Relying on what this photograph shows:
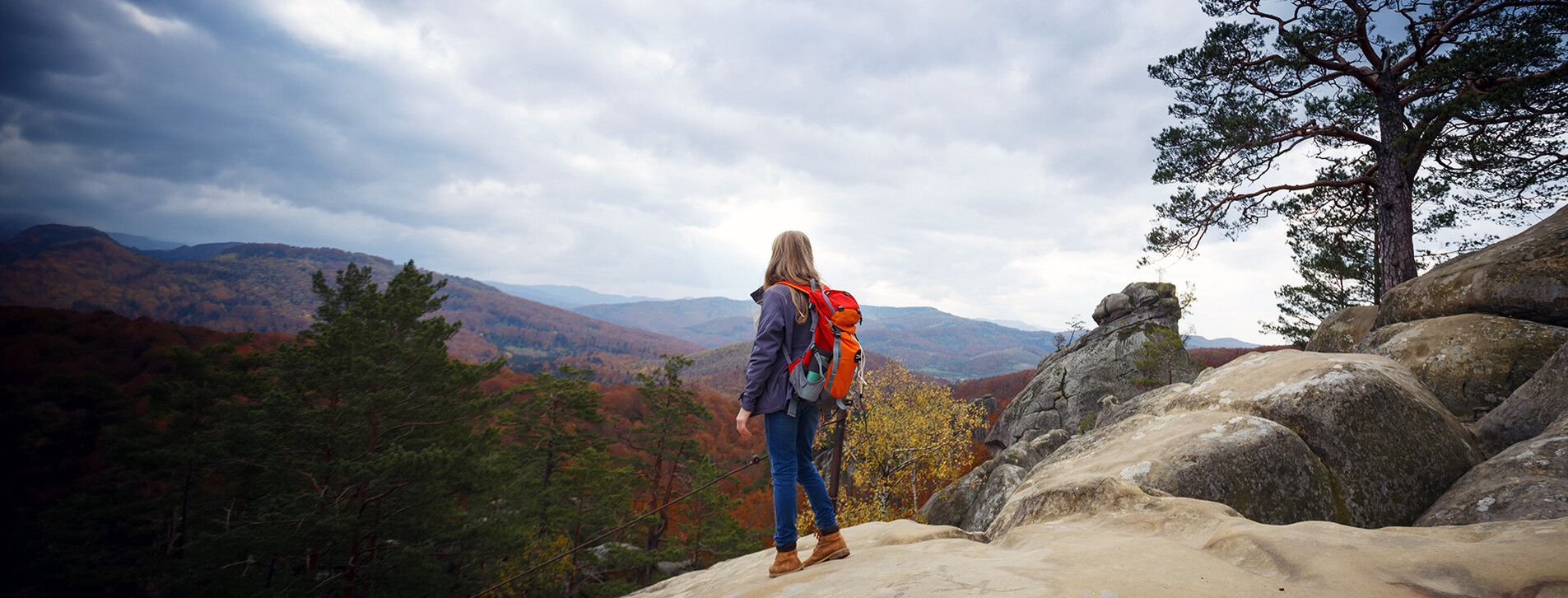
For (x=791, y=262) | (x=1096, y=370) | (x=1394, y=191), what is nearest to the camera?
(x=791, y=262)

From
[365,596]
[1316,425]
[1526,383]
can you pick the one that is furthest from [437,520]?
[1526,383]

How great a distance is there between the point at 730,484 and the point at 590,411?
2568 centimetres

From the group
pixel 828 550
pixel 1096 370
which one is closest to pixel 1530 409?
pixel 828 550

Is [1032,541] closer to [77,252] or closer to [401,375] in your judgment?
[401,375]

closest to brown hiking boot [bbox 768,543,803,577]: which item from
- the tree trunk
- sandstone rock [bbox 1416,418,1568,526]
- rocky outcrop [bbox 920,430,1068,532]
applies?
sandstone rock [bbox 1416,418,1568,526]

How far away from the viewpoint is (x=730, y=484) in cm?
4828

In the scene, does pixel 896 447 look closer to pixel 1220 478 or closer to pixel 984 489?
pixel 984 489

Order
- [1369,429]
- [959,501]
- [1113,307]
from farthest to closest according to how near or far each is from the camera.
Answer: [1113,307], [959,501], [1369,429]

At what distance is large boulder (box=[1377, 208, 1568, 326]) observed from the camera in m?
8.34

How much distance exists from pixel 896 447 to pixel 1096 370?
48.4 ft

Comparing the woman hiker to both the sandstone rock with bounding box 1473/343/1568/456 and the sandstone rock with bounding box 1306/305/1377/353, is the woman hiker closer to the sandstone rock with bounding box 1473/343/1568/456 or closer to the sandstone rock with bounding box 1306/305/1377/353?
the sandstone rock with bounding box 1473/343/1568/456

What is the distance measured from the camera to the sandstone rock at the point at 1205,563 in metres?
2.70

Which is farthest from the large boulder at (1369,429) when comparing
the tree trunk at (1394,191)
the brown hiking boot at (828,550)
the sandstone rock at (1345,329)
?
the tree trunk at (1394,191)

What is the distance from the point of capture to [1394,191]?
13188 millimetres
